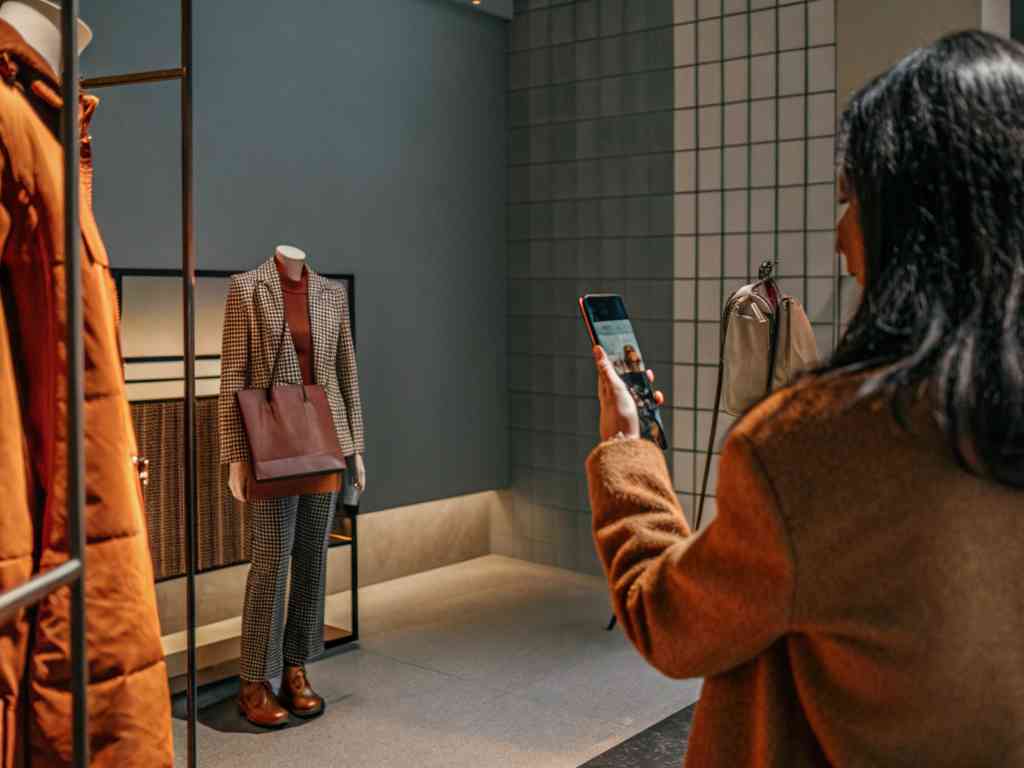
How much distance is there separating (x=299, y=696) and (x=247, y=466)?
720 mm

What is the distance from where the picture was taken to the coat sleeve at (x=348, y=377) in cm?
357

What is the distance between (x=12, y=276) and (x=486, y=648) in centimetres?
311

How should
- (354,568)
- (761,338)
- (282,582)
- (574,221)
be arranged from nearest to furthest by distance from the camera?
(282,582), (761,338), (354,568), (574,221)

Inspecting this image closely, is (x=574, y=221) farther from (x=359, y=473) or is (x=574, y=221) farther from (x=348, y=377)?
(x=359, y=473)

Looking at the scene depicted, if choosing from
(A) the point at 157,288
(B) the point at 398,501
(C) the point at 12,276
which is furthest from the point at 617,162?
(C) the point at 12,276

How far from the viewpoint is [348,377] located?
359 cm

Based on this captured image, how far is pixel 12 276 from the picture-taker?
44.3 inches

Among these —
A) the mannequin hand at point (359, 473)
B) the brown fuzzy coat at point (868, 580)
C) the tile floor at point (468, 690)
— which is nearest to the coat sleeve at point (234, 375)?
the mannequin hand at point (359, 473)

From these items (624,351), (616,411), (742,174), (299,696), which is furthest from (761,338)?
(616,411)

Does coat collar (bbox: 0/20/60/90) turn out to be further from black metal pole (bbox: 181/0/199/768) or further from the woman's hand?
the woman's hand

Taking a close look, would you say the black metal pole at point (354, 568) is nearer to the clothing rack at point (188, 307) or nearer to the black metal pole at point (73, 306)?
the clothing rack at point (188, 307)

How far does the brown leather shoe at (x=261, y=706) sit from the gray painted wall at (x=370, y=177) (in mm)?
1304

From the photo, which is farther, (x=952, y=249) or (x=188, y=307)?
(x=188, y=307)

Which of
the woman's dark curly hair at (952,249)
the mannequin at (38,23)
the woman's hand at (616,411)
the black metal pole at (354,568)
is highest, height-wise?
the mannequin at (38,23)
